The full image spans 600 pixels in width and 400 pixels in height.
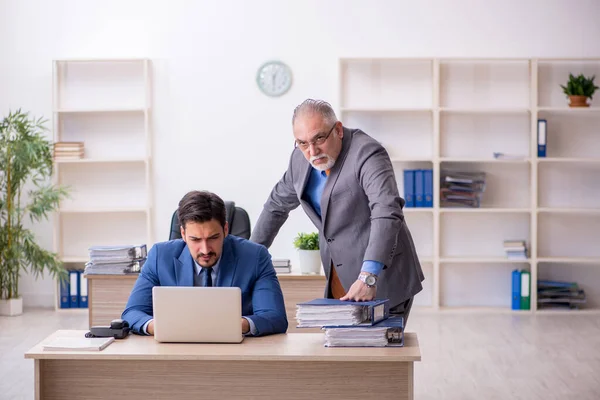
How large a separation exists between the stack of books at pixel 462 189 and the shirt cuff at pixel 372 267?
4584mm

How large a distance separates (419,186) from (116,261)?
3275mm

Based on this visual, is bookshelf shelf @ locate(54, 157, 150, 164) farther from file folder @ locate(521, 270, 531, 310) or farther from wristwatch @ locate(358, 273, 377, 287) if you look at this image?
wristwatch @ locate(358, 273, 377, 287)

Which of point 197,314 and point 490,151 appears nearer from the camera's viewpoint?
point 197,314

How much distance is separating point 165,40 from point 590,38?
3.76 m

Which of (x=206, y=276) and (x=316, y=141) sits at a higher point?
(x=316, y=141)

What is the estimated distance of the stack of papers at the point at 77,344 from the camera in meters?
2.95

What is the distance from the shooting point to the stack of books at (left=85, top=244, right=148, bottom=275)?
17.2 ft

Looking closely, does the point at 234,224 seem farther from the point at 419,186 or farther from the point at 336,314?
the point at 419,186

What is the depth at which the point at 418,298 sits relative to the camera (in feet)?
26.0

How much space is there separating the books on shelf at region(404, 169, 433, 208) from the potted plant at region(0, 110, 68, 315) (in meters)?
2.93

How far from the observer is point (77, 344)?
300 centimetres

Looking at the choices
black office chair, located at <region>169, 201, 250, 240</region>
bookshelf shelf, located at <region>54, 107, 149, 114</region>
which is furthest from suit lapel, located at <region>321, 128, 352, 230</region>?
bookshelf shelf, located at <region>54, 107, 149, 114</region>

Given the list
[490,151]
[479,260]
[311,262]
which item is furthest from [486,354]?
[490,151]

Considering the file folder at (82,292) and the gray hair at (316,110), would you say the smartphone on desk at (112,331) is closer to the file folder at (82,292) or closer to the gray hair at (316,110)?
the gray hair at (316,110)
